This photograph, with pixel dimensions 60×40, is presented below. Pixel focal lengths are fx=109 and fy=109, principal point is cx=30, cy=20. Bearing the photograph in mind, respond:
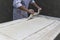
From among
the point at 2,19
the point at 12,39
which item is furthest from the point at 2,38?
the point at 2,19

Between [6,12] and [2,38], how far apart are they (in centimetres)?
74

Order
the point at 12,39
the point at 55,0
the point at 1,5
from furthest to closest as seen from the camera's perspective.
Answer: the point at 55,0
the point at 1,5
the point at 12,39

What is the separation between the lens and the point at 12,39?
0.65 m

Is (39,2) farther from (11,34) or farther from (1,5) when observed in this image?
(11,34)

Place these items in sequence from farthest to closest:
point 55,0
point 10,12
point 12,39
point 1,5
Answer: point 55,0 < point 10,12 < point 1,5 < point 12,39

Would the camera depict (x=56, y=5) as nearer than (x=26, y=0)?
No

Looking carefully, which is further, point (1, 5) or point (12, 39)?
point (1, 5)

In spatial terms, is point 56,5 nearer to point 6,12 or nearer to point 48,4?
point 48,4

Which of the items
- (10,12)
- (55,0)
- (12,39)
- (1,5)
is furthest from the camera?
(55,0)

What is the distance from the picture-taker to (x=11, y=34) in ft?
2.37

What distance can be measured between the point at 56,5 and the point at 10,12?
2.50ft

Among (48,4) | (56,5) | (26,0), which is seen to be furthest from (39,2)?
(26,0)

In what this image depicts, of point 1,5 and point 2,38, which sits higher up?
point 1,5

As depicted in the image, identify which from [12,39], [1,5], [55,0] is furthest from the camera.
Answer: [55,0]
